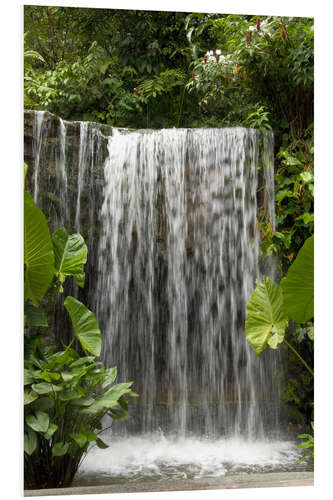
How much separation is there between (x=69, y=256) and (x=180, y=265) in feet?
4.64

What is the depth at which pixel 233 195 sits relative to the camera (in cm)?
423

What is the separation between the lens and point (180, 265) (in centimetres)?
424

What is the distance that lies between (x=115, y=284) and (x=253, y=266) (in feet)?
3.91

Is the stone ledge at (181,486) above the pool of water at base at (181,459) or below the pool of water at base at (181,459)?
above

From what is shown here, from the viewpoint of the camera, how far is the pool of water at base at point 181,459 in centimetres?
331

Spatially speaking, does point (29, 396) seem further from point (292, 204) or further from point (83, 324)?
point (292, 204)

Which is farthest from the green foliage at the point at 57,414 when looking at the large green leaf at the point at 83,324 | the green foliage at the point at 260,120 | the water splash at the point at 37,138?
the green foliage at the point at 260,120

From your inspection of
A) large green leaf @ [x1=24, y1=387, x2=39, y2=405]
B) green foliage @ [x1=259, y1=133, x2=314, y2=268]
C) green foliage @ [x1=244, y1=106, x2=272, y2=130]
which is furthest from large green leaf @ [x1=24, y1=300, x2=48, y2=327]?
green foliage @ [x1=244, y1=106, x2=272, y2=130]

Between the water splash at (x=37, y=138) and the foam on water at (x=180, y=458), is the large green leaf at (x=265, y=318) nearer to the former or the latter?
the foam on water at (x=180, y=458)

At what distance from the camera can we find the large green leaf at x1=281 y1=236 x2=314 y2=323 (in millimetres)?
2799

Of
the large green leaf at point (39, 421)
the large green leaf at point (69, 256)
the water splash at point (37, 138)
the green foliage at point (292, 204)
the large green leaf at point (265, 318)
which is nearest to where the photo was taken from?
the large green leaf at point (39, 421)

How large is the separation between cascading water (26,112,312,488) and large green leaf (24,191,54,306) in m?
1.37

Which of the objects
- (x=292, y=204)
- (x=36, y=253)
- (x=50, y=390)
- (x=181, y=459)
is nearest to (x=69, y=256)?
(x=36, y=253)

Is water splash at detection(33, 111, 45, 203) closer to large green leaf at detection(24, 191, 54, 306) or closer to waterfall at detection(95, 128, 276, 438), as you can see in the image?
waterfall at detection(95, 128, 276, 438)
